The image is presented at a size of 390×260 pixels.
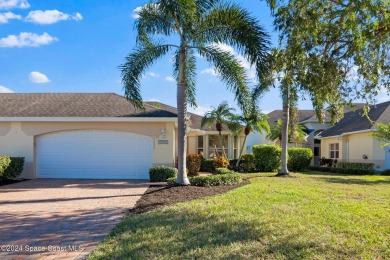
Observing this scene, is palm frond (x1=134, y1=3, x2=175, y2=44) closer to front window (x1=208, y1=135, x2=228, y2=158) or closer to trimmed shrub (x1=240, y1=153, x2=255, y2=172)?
trimmed shrub (x1=240, y1=153, x2=255, y2=172)

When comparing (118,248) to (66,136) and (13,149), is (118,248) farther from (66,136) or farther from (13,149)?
(13,149)

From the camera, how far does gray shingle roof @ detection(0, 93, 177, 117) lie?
16531mm

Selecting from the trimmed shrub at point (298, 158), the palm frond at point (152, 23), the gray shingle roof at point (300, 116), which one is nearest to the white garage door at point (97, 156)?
the palm frond at point (152, 23)

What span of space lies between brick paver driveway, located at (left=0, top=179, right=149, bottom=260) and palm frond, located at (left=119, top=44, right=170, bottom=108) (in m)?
3.88

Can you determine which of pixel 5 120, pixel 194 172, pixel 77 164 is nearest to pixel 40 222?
pixel 77 164

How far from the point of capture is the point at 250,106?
A: 12.5 metres

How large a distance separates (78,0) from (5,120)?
834cm

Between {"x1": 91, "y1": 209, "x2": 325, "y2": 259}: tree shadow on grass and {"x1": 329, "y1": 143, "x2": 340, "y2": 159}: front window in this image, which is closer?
{"x1": 91, "y1": 209, "x2": 325, "y2": 259}: tree shadow on grass

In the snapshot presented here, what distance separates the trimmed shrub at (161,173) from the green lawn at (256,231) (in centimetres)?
575

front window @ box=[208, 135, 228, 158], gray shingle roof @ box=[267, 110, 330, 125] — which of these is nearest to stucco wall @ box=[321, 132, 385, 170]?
gray shingle roof @ box=[267, 110, 330, 125]

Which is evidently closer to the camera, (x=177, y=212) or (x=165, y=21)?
(x=177, y=212)

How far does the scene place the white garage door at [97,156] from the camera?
16.7 meters

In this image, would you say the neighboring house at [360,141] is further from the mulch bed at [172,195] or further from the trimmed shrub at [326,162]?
the mulch bed at [172,195]

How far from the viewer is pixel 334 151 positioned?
3088 cm
